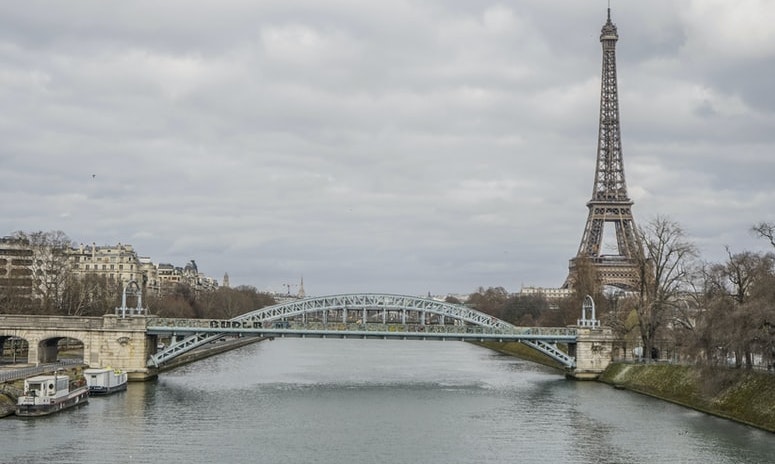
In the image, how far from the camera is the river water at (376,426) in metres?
32.0

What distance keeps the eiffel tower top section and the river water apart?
5660cm

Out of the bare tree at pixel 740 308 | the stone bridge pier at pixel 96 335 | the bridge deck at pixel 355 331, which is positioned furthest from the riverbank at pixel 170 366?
the bare tree at pixel 740 308

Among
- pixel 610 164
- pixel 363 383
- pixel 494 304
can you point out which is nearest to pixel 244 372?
pixel 363 383

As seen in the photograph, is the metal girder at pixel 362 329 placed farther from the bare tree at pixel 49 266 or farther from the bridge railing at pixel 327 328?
the bare tree at pixel 49 266

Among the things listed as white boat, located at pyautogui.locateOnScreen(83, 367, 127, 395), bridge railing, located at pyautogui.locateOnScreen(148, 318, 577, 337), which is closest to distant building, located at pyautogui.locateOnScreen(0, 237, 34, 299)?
bridge railing, located at pyautogui.locateOnScreen(148, 318, 577, 337)

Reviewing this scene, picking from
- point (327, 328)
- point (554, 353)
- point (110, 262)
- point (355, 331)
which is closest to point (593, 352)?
point (554, 353)

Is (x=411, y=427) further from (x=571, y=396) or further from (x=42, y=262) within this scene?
(x=42, y=262)

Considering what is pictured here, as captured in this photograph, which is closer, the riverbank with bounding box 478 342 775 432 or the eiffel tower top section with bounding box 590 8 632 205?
the riverbank with bounding box 478 342 775 432

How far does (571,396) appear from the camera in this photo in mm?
50312

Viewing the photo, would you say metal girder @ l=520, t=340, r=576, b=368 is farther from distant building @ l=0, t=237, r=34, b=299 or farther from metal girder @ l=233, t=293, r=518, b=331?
distant building @ l=0, t=237, r=34, b=299

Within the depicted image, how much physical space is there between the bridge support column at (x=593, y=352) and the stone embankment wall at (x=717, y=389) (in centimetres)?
626

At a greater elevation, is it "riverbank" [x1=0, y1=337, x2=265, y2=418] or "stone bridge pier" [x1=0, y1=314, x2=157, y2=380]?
"stone bridge pier" [x1=0, y1=314, x2=157, y2=380]

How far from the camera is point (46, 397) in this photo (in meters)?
39.8

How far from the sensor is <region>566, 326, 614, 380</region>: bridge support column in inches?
2345
